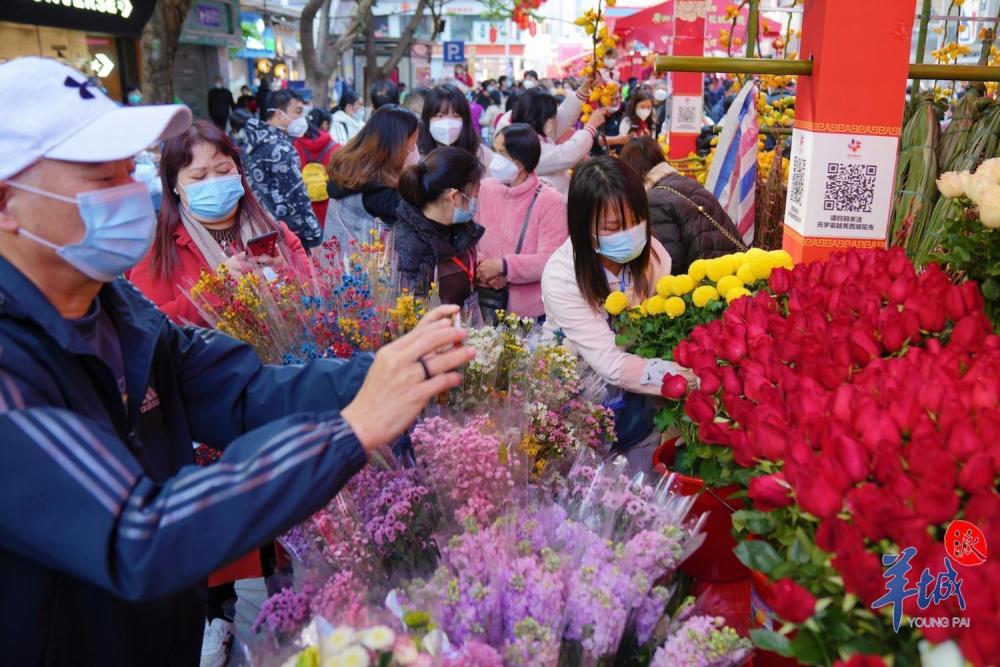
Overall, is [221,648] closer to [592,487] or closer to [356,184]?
[592,487]

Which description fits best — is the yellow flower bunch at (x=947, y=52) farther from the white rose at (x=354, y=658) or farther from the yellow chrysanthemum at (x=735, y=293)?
the white rose at (x=354, y=658)

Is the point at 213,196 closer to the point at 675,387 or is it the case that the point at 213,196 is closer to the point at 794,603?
the point at 675,387

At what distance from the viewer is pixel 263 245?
101 inches

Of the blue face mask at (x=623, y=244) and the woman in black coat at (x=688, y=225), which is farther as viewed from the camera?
the woman in black coat at (x=688, y=225)

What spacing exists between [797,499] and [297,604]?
2.59 feet

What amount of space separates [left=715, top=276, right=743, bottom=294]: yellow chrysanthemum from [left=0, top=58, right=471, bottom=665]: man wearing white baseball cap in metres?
0.92

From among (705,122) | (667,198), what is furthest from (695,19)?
(705,122)

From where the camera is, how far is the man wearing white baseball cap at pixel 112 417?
960 millimetres

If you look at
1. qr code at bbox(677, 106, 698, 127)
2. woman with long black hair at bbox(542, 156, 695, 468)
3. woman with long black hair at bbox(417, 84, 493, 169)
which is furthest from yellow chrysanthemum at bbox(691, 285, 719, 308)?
qr code at bbox(677, 106, 698, 127)

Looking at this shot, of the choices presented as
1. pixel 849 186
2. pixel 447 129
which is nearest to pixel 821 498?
pixel 849 186

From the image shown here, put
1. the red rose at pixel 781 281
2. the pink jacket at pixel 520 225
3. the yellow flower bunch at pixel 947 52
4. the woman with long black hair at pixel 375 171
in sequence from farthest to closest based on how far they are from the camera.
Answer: the yellow flower bunch at pixel 947 52 → the woman with long black hair at pixel 375 171 → the pink jacket at pixel 520 225 → the red rose at pixel 781 281

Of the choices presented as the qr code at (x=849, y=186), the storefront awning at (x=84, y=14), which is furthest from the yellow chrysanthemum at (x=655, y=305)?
the storefront awning at (x=84, y=14)

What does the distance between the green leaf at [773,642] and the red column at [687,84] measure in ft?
17.7

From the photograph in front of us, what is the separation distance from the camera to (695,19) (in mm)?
5871
